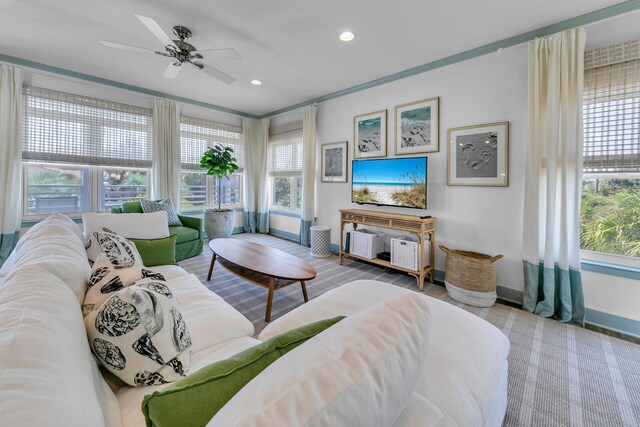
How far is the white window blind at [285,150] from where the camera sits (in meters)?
5.21

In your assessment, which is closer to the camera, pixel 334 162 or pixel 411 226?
pixel 411 226

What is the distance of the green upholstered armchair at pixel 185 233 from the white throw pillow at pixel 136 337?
309 cm

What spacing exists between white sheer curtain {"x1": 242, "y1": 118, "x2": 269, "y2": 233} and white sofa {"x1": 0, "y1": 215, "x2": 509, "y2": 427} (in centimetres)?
467

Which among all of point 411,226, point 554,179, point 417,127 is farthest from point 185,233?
point 554,179

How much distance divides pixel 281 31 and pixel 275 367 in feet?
9.91

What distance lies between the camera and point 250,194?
19.6 ft

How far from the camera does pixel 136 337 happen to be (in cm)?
86

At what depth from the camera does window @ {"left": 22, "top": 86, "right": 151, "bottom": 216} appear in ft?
12.1

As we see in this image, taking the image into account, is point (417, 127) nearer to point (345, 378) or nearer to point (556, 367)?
point (556, 367)

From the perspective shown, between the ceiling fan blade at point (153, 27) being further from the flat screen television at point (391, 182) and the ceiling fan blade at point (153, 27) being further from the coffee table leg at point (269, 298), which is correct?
the flat screen television at point (391, 182)

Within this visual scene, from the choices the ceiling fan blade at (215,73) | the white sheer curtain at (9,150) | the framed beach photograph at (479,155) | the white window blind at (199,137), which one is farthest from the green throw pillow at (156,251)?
the white window blind at (199,137)

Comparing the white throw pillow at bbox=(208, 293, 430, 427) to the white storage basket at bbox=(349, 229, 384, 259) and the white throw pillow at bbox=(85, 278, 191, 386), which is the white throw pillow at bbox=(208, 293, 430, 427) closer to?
the white throw pillow at bbox=(85, 278, 191, 386)

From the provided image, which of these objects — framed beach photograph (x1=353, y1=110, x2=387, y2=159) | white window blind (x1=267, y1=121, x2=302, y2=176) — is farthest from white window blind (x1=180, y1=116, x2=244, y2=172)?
framed beach photograph (x1=353, y1=110, x2=387, y2=159)

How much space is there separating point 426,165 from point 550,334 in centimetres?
196
